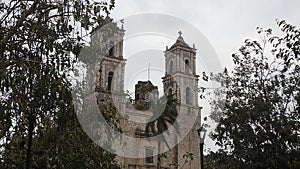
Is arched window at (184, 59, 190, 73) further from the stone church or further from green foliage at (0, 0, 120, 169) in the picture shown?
green foliage at (0, 0, 120, 169)

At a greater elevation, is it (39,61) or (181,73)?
(181,73)

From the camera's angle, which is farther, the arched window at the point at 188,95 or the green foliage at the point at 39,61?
the arched window at the point at 188,95

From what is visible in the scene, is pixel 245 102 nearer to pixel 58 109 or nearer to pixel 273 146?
pixel 273 146

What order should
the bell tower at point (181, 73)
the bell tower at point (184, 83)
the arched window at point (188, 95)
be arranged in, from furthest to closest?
the arched window at point (188, 95)
the bell tower at point (181, 73)
the bell tower at point (184, 83)

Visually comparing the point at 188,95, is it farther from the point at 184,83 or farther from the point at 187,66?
the point at 187,66

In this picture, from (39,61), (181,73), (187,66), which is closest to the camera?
(39,61)

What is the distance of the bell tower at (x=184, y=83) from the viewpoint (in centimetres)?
3325

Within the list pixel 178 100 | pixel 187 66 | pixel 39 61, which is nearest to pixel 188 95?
pixel 187 66

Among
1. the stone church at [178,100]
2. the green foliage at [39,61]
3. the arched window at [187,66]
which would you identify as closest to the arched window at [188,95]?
the stone church at [178,100]

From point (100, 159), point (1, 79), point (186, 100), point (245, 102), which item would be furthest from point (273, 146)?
point (186, 100)

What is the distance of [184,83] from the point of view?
3400cm

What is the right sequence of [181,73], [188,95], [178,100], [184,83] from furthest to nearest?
[188,95] → [184,83] → [181,73] → [178,100]

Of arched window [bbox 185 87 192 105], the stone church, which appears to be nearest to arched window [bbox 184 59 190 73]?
the stone church

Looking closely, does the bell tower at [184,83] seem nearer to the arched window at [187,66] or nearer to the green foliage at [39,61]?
the arched window at [187,66]
